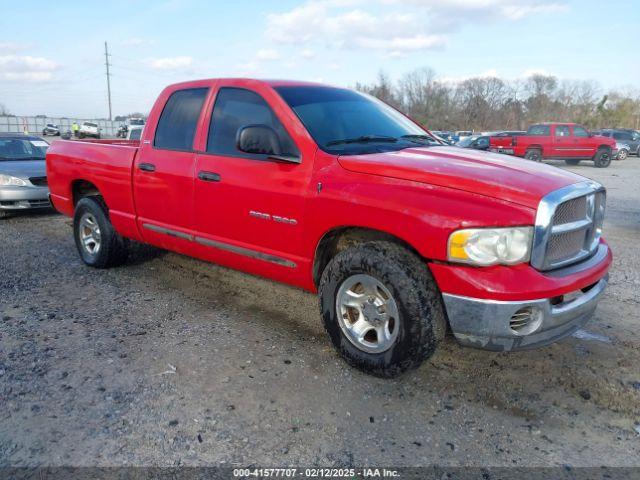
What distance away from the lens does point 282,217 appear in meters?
3.54

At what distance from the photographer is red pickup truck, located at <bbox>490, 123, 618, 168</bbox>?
2100 centimetres

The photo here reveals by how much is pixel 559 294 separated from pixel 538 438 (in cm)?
76

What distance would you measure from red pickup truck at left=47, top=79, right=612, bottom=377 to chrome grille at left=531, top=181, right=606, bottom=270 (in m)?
0.01

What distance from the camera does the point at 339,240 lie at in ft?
11.6

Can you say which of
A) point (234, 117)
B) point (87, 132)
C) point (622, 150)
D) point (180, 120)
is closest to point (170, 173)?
point (180, 120)

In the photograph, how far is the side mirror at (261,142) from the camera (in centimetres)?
342

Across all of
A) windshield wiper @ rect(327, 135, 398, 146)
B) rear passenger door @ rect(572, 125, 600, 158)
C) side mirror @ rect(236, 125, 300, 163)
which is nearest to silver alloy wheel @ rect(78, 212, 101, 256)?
side mirror @ rect(236, 125, 300, 163)

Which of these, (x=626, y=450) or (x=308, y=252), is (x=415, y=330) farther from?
(x=626, y=450)

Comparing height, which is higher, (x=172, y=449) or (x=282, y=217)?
(x=282, y=217)

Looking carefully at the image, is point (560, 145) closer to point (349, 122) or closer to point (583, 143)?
point (583, 143)

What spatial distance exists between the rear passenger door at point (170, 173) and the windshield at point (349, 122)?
0.98m

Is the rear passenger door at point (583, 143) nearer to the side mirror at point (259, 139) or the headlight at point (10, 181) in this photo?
the headlight at point (10, 181)

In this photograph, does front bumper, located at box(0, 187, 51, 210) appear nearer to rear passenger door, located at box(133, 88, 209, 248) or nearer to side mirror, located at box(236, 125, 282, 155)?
rear passenger door, located at box(133, 88, 209, 248)

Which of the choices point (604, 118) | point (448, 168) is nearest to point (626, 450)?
point (448, 168)
